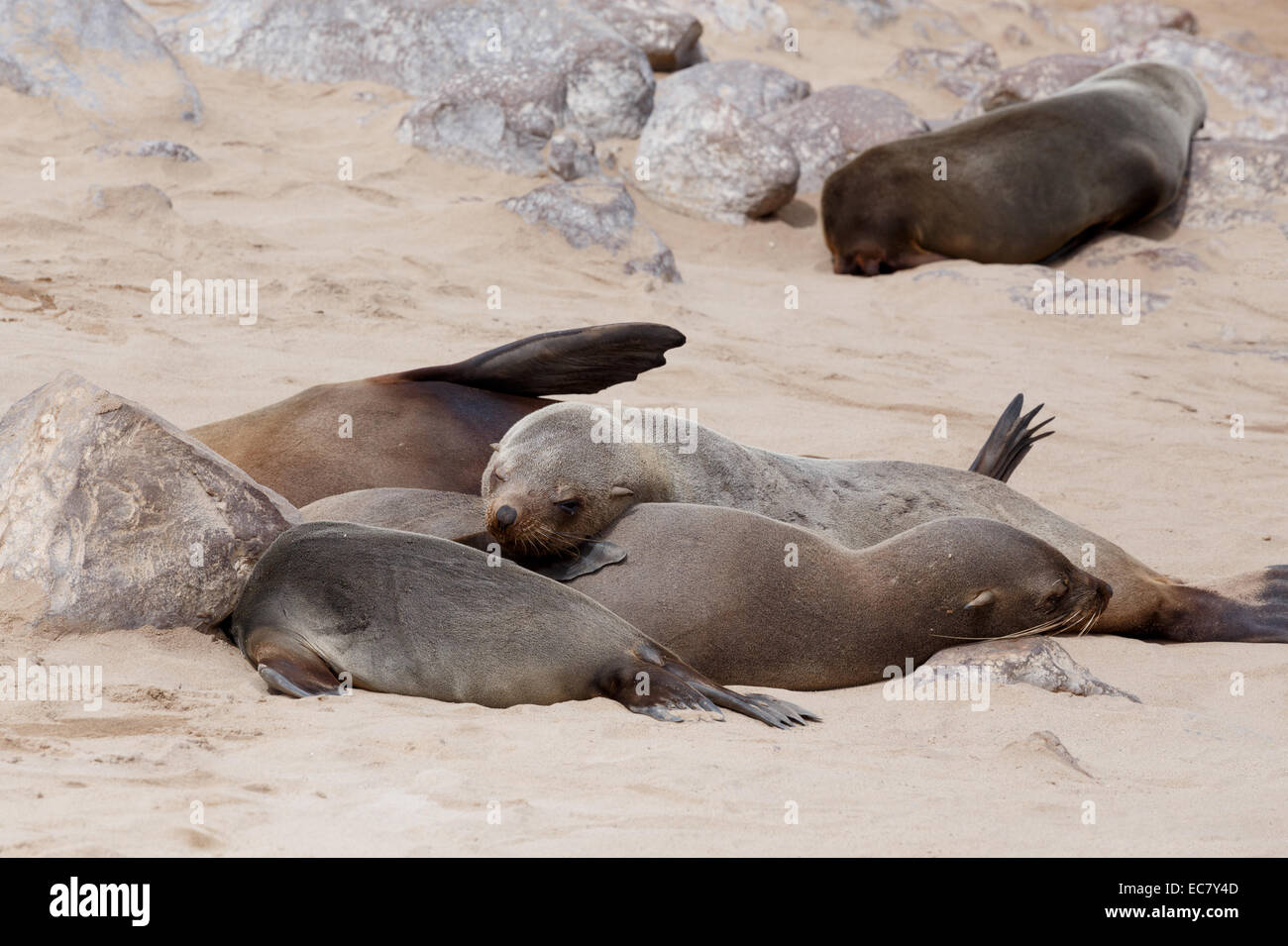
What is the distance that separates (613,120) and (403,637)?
7.89 metres

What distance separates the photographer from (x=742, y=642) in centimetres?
390

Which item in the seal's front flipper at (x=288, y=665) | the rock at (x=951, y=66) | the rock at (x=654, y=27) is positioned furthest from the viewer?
the rock at (x=951, y=66)

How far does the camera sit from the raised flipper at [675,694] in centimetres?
354

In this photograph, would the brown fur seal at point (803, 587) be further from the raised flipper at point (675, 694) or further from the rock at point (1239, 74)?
the rock at point (1239, 74)

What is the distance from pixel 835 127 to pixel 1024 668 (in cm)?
804

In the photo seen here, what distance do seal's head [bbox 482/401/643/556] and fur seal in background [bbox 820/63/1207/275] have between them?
5.63m

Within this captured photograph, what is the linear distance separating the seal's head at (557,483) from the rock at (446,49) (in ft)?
20.7

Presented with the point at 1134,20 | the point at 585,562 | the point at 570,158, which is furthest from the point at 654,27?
the point at 1134,20

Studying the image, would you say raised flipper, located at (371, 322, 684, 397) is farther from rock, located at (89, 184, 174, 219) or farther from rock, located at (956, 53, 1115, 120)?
rock, located at (956, 53, 1115, 120)

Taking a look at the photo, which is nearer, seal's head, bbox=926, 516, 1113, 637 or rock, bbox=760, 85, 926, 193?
seal's head, bbox=926, 516, 1113, 637

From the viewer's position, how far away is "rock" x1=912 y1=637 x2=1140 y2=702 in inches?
157

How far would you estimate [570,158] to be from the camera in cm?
945

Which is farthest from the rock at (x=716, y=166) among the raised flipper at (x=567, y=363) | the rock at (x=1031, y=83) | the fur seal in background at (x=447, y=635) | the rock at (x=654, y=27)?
the fur seal in background at (x=447, y=635)

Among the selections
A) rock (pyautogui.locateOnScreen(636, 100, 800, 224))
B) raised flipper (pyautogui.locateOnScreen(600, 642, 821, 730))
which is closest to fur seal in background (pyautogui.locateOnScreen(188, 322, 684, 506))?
raised flipper (pyautogui.locateOnScreen(600, 642, 821, 730))
